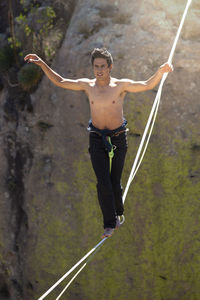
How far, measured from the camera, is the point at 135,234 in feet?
25.3

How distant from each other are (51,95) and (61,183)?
5.79 ft

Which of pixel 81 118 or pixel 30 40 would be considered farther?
pixel 30 40

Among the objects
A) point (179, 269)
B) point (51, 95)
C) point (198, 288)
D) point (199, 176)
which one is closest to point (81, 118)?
point (51, 95)

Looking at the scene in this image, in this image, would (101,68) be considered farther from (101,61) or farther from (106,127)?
(106,127)

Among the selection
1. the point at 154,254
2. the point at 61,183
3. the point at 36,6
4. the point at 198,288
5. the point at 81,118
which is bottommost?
the point at 198,288

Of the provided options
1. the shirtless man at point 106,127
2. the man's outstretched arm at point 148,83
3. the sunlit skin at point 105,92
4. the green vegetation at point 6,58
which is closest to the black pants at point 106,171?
the shirtless man at point 106,127

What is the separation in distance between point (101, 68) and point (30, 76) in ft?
13.3

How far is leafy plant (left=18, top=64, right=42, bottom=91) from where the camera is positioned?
8.43m

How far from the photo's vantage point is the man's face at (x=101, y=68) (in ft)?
15.3

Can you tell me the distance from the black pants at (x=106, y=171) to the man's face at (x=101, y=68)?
727 millimetres

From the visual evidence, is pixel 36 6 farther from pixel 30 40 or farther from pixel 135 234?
pixel 135 234

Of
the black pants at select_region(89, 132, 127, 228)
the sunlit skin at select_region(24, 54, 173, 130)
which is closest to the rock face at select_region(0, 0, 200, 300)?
the black pants at select_region(89, 132, 127, 228)

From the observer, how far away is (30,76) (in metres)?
8.45

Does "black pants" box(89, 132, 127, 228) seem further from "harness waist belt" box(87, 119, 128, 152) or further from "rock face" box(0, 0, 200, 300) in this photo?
"rock face" box(0, 0, 200, 300)
